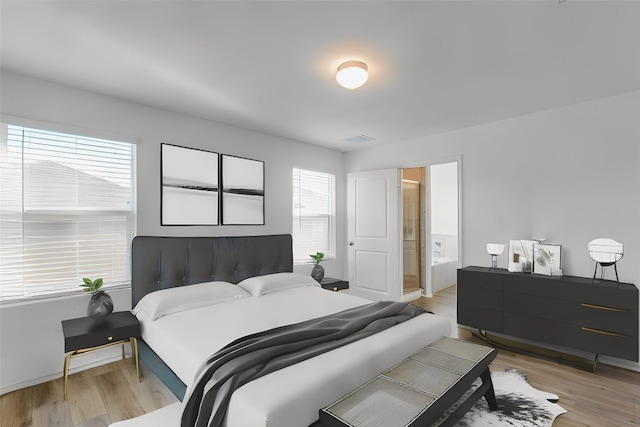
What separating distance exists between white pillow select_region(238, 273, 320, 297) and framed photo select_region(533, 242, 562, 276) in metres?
2.45

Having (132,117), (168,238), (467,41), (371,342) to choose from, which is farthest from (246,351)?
(132,117)

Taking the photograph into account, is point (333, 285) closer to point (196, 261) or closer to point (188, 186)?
point (196, 261)

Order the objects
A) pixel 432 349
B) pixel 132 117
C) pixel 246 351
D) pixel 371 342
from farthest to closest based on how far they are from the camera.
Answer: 1. pixel 132 117
2. pixel 432 349
3. pixel 371 342
4. pixel 246 351

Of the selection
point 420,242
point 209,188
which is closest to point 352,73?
point 209,188

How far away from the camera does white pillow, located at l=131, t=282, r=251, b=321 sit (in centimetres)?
259

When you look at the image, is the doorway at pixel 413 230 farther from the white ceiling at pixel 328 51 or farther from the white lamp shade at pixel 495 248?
the white ceiling at pixel 328 51

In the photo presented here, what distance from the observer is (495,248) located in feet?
11.6

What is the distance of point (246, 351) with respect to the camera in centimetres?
171

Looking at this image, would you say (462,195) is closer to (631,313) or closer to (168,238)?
(631,313)

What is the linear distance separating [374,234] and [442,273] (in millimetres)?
2012

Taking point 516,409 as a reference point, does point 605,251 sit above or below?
above

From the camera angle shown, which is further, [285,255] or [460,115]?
[285,255]

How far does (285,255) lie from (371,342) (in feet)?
7.63

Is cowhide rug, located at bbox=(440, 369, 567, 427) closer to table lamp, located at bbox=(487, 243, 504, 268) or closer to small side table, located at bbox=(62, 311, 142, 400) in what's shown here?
table lamp, located at bbox=(487, 243, 504, 268)
